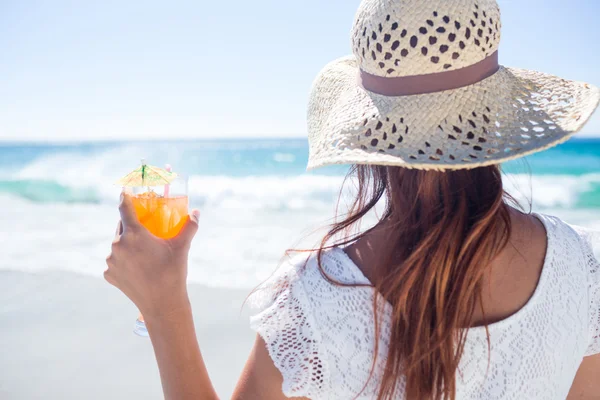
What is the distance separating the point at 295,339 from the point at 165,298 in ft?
1.03

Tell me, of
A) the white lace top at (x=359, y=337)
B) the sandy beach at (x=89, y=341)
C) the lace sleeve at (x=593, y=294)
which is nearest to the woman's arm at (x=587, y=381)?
the lace sleeve at (x=593, y=294)

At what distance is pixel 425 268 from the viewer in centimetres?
96

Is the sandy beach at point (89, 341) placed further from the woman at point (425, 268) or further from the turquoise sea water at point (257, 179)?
the turquoise sea water at point (257, 179)

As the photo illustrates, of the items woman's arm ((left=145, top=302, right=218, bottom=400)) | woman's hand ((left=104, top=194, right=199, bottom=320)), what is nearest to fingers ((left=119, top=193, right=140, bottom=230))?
woman's hand ((left=104, top=194, right=199, bottom=320))

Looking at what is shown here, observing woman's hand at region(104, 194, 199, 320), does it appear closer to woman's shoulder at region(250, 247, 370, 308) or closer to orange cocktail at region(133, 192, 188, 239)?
woman's shoulder at region(250, 247, 370, 308)

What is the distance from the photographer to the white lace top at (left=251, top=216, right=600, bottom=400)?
94cm

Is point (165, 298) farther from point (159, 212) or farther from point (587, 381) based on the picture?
point (587, 381)

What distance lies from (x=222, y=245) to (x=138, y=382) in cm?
307

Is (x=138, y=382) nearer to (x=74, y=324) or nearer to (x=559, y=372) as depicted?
(x=74, y=324)

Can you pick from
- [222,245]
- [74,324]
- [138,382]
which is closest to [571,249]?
[138,382]

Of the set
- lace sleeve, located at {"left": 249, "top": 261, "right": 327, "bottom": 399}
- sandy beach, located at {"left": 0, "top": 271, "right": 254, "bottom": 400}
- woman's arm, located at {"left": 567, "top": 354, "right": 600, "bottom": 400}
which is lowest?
sandy beach, located at {"left": 0, "top": 271, "right": 254, "bottom": 400}

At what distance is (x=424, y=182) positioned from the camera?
3.24 feet

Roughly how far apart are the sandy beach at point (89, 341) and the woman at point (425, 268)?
2231 millimetres

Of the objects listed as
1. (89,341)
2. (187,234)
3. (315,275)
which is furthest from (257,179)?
(315,275)
